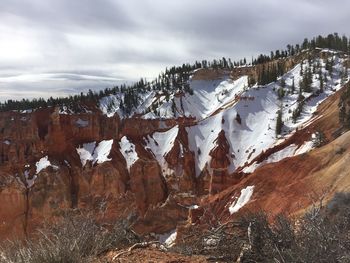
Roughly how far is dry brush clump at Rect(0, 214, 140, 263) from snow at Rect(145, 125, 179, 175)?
55.6m

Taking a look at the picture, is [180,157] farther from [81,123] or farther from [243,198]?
[243,198]

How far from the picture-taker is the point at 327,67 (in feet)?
275

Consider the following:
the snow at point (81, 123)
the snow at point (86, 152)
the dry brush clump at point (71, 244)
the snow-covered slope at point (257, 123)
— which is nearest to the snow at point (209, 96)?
the snow-covered slope at point (257, 123)

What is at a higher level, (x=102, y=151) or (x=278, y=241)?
(x=278, y=241)

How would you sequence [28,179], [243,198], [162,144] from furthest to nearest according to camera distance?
1. [162,144]
2. [28,179]
3. [243,198]

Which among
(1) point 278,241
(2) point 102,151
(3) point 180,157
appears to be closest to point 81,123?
(2) point 102,151

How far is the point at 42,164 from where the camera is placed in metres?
59.0

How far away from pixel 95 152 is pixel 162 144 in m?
9.71

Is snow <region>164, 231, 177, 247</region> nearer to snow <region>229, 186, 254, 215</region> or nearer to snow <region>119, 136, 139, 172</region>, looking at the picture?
snow <region>229, 186, 254, 215</region>

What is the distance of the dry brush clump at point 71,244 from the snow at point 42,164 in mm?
51047

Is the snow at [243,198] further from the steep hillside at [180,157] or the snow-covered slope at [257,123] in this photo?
the snow-covered slope at [257,123]

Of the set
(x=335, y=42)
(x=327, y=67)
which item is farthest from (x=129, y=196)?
(x=335, y=42)

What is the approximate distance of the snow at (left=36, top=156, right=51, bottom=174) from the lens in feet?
189

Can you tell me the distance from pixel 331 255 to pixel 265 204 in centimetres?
3395
